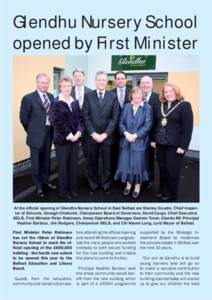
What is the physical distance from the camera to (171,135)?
2.87 m

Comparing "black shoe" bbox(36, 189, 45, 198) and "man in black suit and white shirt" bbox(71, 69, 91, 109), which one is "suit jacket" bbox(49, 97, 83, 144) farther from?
"black shoe" bbox(36, 189, 45, 198)

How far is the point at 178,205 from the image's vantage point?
8.88ft

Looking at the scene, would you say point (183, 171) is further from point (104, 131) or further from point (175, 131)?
point (104, 131)

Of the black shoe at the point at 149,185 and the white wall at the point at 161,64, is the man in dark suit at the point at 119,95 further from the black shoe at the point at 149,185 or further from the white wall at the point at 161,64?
the black shoe at the point at 149,185

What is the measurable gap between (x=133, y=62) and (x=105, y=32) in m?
0.25

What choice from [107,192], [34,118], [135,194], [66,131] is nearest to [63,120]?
[66,131]

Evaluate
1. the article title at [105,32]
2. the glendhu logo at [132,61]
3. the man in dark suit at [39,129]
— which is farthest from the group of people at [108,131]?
the article title at [105,32]

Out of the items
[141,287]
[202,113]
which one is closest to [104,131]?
[202,113]

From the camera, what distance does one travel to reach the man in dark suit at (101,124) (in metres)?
2.93

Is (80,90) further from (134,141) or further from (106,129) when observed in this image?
(134,141)

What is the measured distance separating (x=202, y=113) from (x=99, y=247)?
103 cm

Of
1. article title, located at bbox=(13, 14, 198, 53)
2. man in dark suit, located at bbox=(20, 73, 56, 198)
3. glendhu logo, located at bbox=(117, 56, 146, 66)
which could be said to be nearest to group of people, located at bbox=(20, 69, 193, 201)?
man in dark suit, located at bbox=(20, 73, 56, 198)

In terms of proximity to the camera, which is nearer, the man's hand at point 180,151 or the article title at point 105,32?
the article title at point 105,32

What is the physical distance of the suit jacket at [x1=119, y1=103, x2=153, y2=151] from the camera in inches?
114
